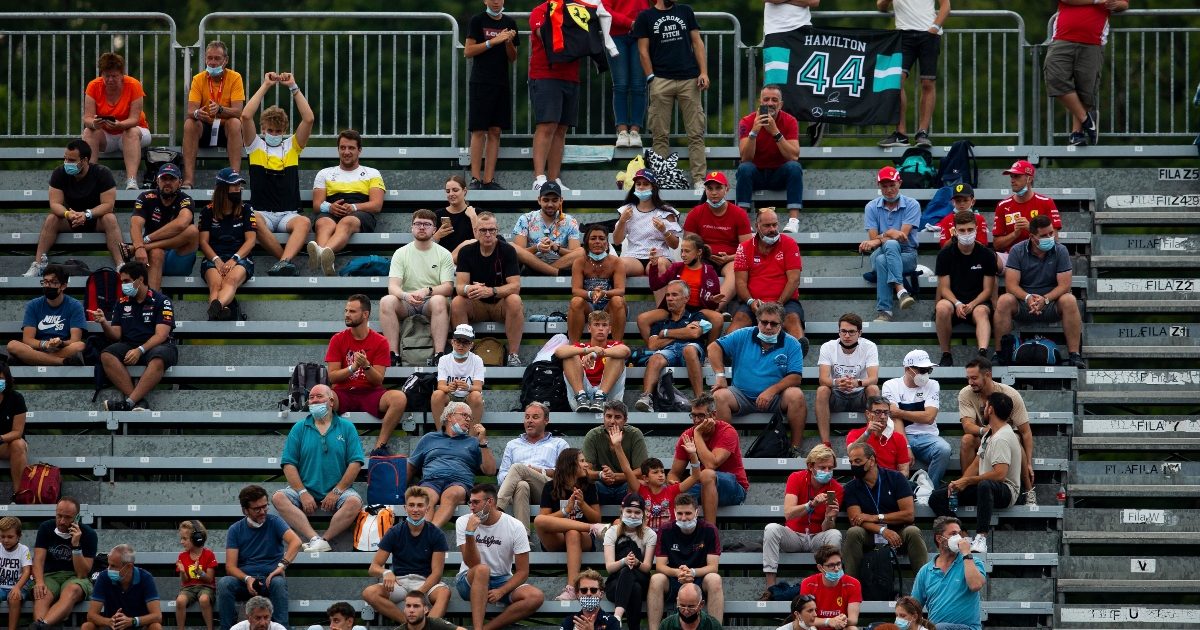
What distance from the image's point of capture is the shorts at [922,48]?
19.1m

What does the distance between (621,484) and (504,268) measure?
245 cm

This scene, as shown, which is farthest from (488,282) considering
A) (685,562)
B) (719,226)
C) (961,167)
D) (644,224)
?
(961,167)

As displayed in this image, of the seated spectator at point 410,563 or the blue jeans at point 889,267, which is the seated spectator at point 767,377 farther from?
the seated spectator at point 410,563

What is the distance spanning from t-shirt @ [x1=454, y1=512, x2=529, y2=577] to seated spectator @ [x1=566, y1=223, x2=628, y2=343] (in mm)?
2328

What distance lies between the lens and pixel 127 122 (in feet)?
61.7

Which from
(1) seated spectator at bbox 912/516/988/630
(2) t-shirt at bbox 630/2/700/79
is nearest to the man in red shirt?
(2) t-shirt at bbox 630/2/700/79

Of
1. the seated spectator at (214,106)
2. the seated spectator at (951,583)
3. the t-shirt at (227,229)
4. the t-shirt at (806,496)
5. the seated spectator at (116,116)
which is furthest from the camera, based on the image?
the seated spectator at (116,116)

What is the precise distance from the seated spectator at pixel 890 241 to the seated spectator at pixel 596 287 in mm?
2261

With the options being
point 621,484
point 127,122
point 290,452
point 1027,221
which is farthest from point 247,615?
point 1027,221

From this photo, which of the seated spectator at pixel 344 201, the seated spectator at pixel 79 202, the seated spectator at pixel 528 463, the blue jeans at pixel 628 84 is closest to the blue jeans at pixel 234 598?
the seated spectator at pixel 528 463

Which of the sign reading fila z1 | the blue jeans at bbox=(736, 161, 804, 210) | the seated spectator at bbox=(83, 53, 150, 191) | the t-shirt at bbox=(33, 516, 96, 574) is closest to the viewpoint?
the t-shirt at bbox=(33, 516, 96, 574)

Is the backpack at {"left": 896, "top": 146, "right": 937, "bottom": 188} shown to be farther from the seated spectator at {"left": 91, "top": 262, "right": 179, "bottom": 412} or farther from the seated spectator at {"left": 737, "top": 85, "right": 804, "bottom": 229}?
the seated spectator at {"left": 91, "top": 262, "right": 179, "bottom": 412}

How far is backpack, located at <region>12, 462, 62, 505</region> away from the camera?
54.3 ft

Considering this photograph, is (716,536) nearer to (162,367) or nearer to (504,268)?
(504,268)
